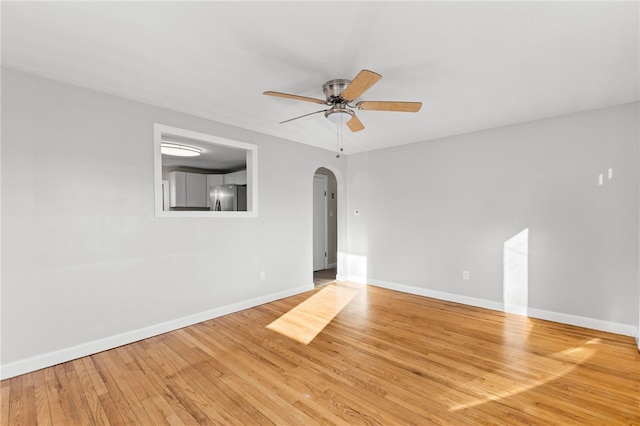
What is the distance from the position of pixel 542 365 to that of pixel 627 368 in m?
0.66

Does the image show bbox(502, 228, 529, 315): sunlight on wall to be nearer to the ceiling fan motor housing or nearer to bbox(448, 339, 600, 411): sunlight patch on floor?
bbox(448, 339, 600, 411): sunlight patch on floor

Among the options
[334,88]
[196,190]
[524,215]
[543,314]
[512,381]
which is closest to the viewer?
[512,381]

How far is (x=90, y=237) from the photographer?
2.68 m

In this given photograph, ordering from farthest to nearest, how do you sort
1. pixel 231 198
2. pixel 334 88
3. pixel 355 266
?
pixel 231 198 < pixel 355 266 < pixel 334 88

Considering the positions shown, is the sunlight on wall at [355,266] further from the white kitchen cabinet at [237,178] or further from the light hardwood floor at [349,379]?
the white kitchen cabinet at [237,178]

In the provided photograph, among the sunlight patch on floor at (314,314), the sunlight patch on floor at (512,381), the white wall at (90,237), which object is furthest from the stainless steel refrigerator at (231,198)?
the sunlight patch on floor at (512,381)

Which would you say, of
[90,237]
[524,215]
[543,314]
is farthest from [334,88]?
[543,314]

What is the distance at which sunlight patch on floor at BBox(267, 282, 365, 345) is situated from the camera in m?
3.17

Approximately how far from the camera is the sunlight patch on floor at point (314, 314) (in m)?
3.17

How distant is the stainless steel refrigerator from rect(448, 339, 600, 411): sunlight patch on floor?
14.8 ft

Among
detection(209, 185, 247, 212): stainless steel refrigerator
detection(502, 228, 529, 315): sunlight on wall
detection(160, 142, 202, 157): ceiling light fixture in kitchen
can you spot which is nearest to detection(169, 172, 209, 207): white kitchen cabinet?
detection(209, 185, 247, 212): stainless steel refrigerator

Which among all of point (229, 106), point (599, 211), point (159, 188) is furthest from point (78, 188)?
point (599, 211)

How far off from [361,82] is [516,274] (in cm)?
326

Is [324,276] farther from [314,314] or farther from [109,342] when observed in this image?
[109,342]
